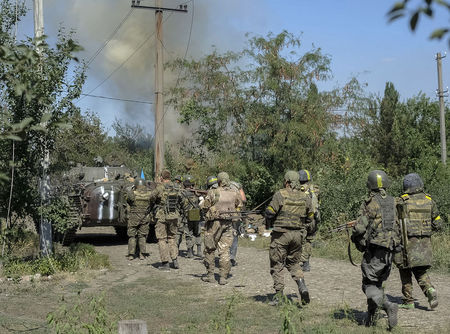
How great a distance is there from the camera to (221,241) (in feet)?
33.3

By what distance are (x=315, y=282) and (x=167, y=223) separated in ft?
10.6

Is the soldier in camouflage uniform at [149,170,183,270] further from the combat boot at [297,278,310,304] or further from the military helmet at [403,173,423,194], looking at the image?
the military helmet at [403,173,423,194]

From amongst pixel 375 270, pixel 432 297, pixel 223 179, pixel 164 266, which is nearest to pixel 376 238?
pixel 375 270

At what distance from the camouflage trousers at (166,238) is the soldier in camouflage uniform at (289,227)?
4258mm

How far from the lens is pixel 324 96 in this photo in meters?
17.3

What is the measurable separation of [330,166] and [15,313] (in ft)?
34.5

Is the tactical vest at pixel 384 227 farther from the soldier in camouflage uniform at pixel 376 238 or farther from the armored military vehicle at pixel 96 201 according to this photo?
the armored military vehicle at pixel 96 201

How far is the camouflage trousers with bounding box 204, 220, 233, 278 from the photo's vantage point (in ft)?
33.1

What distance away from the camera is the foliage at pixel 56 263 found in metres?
10.6

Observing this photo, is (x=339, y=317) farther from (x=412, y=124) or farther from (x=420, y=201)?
(x=412, y=124)

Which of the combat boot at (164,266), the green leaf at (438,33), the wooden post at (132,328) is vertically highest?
the green leaf at (438,33)

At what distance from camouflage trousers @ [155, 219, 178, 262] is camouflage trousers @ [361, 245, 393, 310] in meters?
5.75

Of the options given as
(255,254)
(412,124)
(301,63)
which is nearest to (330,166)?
(301,63)

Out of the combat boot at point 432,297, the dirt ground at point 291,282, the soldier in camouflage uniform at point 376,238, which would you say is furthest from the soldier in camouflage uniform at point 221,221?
the soldier in camouflage uniform at point 376,238
